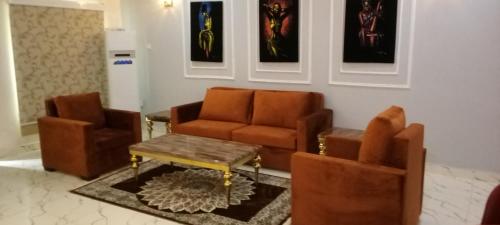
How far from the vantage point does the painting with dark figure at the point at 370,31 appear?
4160mm

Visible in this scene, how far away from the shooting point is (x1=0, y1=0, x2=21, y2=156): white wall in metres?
4.77

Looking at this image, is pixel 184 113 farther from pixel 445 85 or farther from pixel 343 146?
pixel 445 85

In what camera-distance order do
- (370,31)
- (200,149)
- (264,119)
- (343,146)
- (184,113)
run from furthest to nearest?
(184,113) < (264,119) < (370,31) < (200,149) < (343,146)

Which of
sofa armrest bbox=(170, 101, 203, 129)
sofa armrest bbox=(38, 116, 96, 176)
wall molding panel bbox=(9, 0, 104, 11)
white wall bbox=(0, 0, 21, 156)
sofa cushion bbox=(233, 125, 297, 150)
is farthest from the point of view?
wall molding panel bbox=(9, 0, 104, 11)

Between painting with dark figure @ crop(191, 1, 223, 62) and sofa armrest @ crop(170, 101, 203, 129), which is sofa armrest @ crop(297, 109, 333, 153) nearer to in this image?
sofa armrest @ crop(170, 101, 203, 129)

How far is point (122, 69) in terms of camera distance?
226 inches

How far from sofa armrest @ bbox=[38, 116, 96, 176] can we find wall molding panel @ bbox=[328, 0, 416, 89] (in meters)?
2.72

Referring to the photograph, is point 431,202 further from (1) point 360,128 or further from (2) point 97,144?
(2) point 97,144

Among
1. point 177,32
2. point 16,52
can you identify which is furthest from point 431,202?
point 16,52

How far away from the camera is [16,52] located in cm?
496

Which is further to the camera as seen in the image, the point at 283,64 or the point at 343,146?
the point at 283,64

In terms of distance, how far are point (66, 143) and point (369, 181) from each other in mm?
2983

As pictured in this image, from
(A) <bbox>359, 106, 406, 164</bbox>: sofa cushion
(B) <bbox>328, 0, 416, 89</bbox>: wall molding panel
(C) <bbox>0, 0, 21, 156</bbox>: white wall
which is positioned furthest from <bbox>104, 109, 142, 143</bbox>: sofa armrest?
(A) <bbox>359, 106, 406, 164</bbox>: sofa cushion

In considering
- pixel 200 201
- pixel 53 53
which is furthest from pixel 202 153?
pixel 53 53
